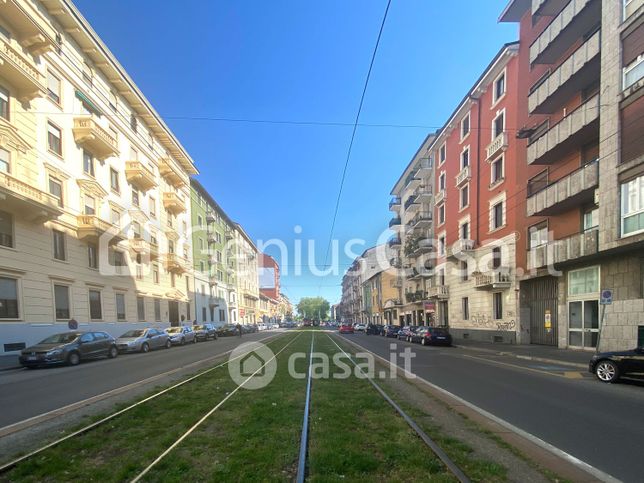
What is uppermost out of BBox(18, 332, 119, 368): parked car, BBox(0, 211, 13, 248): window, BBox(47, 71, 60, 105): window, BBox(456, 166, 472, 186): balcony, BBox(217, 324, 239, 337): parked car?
BBox(47, 71, 60, 105): window

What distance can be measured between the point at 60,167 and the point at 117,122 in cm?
870

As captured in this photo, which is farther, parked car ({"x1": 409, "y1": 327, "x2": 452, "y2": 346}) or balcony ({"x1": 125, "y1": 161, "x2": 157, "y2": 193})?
balcony ({"x1": 125, "y1": 161, "x2": 157, "y2": 193})

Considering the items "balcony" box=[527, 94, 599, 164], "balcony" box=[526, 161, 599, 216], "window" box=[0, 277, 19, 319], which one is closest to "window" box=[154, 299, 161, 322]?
"window" box=[0, 277, 19, 319]

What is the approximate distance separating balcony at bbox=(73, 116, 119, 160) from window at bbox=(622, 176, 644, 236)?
27.8 meters

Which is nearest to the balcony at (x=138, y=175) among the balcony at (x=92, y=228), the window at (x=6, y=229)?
the balcony at (x=92, y=228)

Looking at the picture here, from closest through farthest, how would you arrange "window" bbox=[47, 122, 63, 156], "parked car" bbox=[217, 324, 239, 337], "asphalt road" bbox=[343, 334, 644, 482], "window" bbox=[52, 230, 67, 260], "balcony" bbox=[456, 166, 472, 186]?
"asphalt road" bbox=[343, 334, 644, 482]
"window" bbox=[47, 122, 63, 156]
"window" bbox=[52, 230, 67, 260]
"balcony" bbox=[456, 166, 472, 186]
"parked car" bbox=[217, 324, 239, 337]

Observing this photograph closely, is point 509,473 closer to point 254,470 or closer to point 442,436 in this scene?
point 442,436

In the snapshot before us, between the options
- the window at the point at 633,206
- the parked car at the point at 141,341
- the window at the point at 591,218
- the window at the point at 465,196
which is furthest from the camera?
the window at the point at 465,196

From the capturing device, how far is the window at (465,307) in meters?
31.1

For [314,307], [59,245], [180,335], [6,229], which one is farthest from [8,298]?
[314,307]

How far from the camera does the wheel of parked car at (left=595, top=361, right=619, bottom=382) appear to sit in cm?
1051

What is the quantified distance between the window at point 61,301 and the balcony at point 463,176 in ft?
94.3

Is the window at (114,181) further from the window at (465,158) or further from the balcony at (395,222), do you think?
the balcony at (395,222)

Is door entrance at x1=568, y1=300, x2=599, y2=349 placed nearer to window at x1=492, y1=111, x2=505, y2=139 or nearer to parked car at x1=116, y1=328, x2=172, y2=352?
window at x1=492, y1=111, x2=505, y2=139
